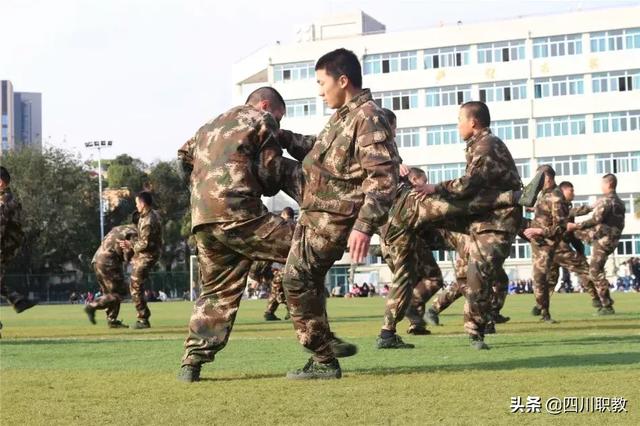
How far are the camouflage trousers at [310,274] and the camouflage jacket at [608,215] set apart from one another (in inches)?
504

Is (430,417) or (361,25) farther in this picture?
(361,25)

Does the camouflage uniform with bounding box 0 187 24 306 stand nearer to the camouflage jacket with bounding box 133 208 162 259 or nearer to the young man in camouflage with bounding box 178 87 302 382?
the camouflage jacket with bounding box 133 208 162 259

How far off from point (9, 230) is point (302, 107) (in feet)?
254

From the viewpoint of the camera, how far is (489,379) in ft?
25.4

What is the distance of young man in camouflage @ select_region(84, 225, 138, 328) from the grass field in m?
6.84

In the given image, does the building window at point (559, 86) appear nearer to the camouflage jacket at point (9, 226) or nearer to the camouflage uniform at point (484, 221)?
the camouflage jacket at point (9, 226)

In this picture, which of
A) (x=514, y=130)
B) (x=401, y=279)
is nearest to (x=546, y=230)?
(x=401, y=279)

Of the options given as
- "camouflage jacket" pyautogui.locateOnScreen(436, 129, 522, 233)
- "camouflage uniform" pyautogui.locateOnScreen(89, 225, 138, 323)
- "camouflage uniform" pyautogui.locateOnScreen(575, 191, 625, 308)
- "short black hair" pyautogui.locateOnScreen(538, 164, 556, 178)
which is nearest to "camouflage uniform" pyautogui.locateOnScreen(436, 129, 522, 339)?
"camouflage jacket" pyautogui.locateOnScreen(436, 129, 522, 233)

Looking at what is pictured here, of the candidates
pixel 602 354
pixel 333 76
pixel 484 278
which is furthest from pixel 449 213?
pixel 333 76

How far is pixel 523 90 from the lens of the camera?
85000 millimetres

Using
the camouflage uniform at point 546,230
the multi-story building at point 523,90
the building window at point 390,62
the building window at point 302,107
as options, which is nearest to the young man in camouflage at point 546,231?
the camouflage uniform at point 546,230

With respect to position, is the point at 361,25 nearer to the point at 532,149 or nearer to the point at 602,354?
the point at 532,149

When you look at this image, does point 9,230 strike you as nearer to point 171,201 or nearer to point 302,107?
point 171,201

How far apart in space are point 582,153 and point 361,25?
22.1m
